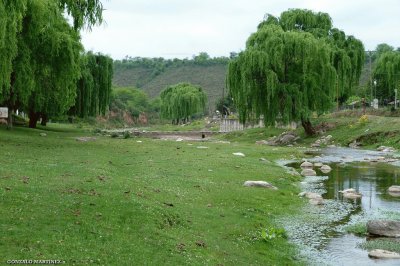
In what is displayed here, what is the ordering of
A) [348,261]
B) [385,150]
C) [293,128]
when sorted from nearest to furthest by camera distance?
[348,261] < [385,150] < [293,128]

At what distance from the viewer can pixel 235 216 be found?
16453 millimetres

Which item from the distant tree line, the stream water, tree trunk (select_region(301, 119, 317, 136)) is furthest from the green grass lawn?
tree trunk (select_region(301, 119, 317, 136))

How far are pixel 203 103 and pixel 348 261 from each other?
123237 mm

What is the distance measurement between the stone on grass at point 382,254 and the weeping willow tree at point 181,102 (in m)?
113

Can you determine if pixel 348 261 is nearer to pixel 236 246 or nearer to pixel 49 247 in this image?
pixel 236 246

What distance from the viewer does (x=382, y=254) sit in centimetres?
1327

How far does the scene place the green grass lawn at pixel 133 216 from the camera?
10.6m

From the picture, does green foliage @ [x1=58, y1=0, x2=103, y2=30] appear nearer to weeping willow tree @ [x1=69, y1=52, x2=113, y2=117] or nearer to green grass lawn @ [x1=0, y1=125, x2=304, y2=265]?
green grass lawn @ [x1=0, y1=125, x2=304, y2=265]

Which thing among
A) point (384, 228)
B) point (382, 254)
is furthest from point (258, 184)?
point (382, 254)

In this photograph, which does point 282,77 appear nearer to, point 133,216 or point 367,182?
point 367,182

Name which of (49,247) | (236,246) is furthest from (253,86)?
(49,247)

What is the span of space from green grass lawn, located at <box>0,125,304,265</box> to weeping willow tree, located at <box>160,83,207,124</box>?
10257 centimetres

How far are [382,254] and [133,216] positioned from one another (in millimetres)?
7034

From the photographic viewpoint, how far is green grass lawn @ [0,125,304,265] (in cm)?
1059
